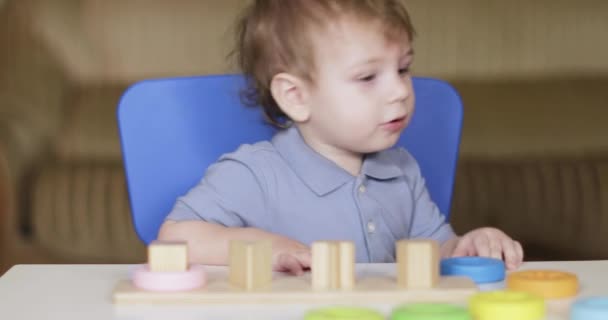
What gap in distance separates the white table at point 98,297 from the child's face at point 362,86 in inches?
12.8

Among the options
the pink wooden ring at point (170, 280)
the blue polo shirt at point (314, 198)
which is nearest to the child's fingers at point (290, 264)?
the pink wooden ring at point (170, 280)

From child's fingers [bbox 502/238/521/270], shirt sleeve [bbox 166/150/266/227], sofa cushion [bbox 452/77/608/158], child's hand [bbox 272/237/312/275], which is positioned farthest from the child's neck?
sofa cushion [bbox 452/77/608/158]

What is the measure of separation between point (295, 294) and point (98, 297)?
0.56 ft

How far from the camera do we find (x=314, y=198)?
130cm

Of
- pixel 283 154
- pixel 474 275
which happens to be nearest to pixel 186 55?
pixel 283 154

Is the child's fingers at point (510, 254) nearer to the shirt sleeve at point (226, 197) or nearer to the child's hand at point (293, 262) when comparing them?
the child's hand at point (293, 262)

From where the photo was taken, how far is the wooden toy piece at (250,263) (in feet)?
2.52

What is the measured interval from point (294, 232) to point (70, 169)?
136cm

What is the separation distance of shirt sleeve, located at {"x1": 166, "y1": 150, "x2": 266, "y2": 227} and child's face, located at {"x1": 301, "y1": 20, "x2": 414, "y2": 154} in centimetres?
13

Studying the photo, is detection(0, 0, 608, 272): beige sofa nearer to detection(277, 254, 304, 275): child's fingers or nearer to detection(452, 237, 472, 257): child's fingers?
detection(452, 237, 472, 257): child's fingers

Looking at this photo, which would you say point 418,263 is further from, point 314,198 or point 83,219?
point 83,219

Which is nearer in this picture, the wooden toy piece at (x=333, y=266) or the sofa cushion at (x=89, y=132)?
the wooden toy piece at (x=333, y=266)

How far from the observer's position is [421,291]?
780 mm

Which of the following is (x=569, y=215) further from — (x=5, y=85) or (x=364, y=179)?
(x=5, y=85)
